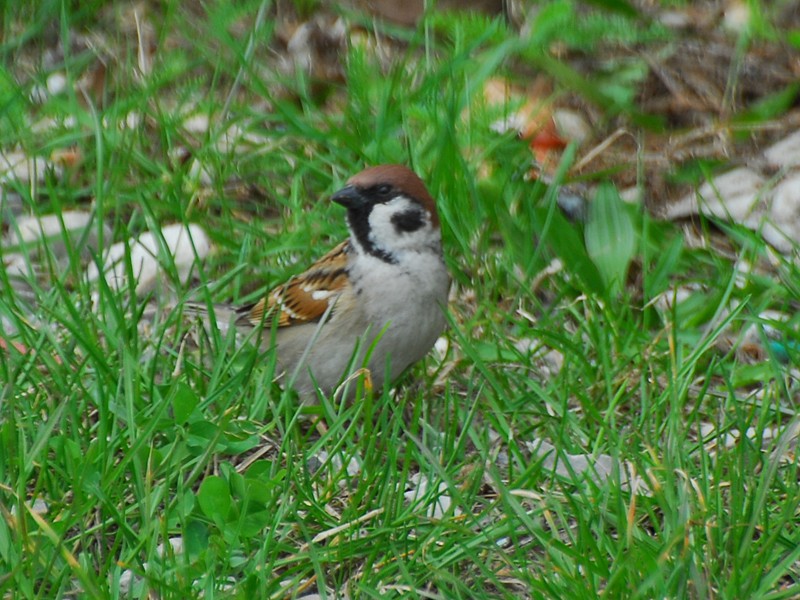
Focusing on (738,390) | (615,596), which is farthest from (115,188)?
(615,596)

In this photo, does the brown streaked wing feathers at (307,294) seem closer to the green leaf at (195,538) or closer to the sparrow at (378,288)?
the sparrow at (378,288)

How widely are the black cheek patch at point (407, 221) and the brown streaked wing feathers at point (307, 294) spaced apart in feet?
0.51

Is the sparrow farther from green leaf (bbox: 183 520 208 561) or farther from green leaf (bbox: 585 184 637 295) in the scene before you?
green leaf (bbox: 183 520 208 561)

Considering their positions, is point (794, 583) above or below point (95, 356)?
below

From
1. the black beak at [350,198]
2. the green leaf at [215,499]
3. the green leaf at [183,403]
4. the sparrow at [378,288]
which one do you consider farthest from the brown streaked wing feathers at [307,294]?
the green leaf at [215,499]

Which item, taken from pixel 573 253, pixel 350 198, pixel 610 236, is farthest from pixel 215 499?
pixel 610 236

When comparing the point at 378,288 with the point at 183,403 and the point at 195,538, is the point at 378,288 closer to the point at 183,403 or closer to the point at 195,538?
the point at 183,403

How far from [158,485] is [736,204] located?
214cm

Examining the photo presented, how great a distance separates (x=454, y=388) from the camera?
3.24m

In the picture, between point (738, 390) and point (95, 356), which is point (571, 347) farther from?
point (95, 356)

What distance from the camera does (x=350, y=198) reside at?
3.26 meters

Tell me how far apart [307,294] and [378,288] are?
9.0 inches

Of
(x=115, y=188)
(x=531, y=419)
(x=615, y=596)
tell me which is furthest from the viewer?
(x=115, y=188)

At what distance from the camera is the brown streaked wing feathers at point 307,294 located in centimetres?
329
